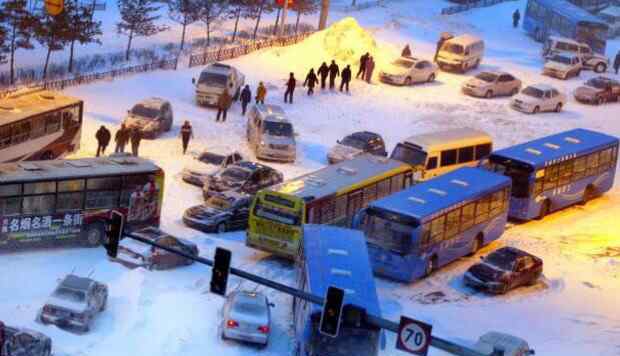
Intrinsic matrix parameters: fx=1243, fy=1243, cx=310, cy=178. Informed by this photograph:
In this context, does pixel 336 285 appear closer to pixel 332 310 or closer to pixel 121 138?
pixel 332 310

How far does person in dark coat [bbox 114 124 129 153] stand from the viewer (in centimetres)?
4650

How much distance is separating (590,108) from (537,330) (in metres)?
29.3

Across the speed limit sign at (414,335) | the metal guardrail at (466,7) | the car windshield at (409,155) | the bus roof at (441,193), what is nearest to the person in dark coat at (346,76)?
the car windshield at (409,155)

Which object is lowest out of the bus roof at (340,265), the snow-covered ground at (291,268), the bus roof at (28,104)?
the snow-covered ground at (291,268)

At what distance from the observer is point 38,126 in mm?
43625

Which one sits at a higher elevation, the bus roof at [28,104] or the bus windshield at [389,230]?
the bus roof at [28,104]

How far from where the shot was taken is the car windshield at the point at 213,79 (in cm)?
5569

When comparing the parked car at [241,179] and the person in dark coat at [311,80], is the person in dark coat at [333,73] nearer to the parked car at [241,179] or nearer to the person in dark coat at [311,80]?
the person in dark coat at [311,80]

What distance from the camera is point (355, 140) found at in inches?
1987

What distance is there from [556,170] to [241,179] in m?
11.6

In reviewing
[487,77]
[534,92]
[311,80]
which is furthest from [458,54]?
[311,80]

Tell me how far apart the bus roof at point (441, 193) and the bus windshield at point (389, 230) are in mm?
200

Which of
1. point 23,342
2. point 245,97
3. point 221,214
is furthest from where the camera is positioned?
point 245,97

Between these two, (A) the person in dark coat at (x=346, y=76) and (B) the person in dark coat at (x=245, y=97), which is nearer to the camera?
(B) the person in dark coat at (x=245, y=97)
